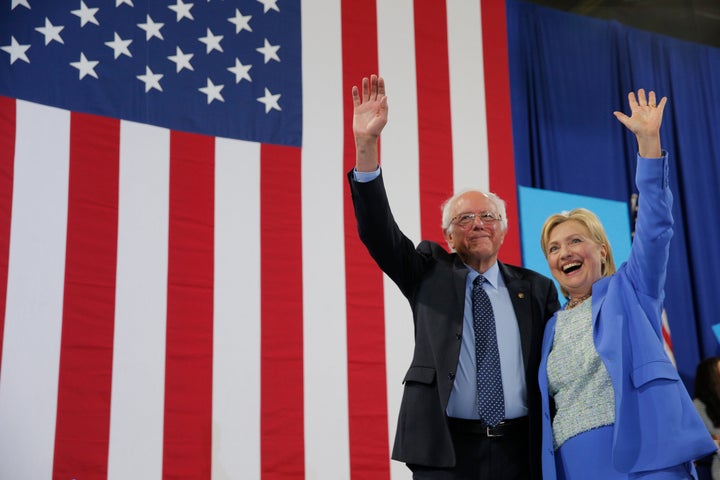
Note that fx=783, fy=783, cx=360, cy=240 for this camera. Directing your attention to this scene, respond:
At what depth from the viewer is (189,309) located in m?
3.76

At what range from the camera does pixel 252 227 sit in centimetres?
401

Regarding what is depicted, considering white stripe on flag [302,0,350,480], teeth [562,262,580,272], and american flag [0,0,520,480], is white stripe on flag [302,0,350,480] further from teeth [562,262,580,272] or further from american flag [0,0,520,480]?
teeth [562,262,580,272]

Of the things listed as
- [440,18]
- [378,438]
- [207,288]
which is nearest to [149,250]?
[207,288]

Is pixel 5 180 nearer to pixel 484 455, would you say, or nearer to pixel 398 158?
pixel 398 158

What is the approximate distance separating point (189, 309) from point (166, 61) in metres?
1.28

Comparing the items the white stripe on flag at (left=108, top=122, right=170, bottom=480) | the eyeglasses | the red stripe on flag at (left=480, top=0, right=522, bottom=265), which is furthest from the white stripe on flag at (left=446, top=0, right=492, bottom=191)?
the eyeglasses

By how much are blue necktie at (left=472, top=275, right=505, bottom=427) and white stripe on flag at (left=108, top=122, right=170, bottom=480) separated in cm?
186

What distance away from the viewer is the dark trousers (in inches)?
81.0

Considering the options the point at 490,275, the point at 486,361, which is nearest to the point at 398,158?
the point at 490,275

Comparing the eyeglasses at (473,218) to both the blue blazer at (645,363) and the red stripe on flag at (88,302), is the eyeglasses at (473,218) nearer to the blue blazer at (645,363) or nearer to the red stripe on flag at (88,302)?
the blue blazer at (645,363)

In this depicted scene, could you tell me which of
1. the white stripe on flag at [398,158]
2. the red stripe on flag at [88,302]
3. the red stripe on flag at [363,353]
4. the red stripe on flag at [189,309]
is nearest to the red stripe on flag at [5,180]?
the red stripe on flag at [88,302]

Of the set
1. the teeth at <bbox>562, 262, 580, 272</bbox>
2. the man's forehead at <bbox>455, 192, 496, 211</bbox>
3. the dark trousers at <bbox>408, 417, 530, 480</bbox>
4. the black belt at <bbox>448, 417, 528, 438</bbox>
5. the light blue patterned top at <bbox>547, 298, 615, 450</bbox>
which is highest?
the man's forehead at <bbox>455, 192, 496, 211</bbox>

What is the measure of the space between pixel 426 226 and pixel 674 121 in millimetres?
2428

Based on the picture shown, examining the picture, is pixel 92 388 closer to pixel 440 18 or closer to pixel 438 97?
pixel 438 97
